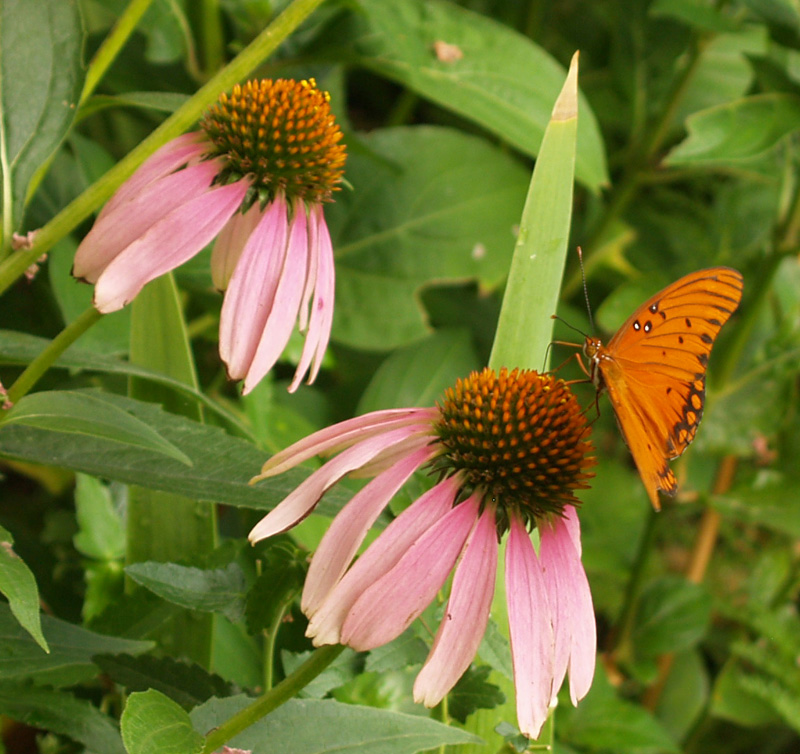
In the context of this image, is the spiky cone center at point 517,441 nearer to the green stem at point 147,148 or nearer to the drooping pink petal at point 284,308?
the drooping pink petal at point 284,308

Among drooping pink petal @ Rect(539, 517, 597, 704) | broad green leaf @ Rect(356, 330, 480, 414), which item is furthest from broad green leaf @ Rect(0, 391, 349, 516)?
broad green leaf @ Rect(356, 330, 480, 414)

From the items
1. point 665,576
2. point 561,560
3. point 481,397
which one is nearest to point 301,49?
point 481,397

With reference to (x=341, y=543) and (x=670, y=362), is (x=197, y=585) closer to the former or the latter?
(x=341, y=543)

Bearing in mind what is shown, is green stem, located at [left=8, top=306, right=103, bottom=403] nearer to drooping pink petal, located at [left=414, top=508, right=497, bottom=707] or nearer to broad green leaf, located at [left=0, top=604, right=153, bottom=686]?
broad green leaf, located at [left=0, top=604, right=153, bottom=686]

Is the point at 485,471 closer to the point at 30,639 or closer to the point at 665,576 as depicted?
the point at 30,639

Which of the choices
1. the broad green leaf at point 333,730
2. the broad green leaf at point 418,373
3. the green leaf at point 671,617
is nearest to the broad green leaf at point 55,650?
the broad green leaf at point 333,730

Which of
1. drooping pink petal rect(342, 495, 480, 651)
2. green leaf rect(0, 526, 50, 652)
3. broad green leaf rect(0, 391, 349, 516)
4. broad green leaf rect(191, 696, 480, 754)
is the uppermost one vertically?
broad green leaf rect(0, 391, 349, 516)
